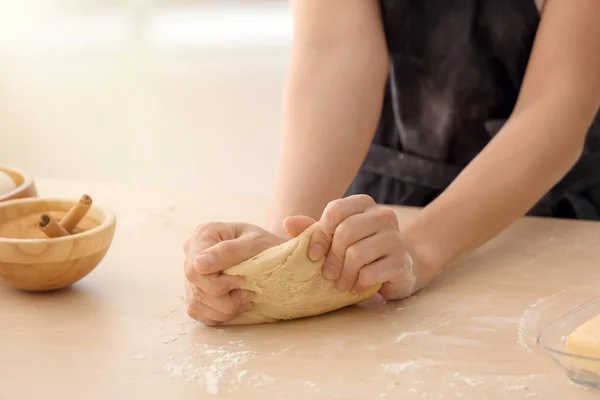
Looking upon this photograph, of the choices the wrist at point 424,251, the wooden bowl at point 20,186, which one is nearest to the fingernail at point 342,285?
the wrist at point 424,251

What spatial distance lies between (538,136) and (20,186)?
0.63 m

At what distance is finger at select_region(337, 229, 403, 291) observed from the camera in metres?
0.80

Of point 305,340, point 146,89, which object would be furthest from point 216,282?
point 146,89

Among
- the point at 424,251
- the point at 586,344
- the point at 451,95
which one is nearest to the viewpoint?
the point at 586,344

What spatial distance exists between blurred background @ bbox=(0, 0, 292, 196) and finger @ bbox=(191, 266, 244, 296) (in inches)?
52.5

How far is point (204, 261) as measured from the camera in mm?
779

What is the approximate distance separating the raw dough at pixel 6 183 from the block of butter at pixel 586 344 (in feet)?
2.14

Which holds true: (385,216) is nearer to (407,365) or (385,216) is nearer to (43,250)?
(407,365)

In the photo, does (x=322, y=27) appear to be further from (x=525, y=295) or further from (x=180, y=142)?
(x=180, y=142)

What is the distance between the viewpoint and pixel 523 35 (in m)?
1.12

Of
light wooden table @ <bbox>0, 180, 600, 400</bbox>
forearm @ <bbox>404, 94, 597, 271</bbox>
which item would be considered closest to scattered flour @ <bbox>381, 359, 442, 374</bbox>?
light wooden table @ <bbox>0, 180, 600, 400</bbox>

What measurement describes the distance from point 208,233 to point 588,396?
1.28 feet

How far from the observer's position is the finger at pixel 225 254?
0.78 m

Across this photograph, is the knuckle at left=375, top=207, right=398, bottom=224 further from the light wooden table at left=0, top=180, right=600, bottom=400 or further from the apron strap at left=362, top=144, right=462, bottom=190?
the apron strap at left=362, top=144, right=462, bottom=190
